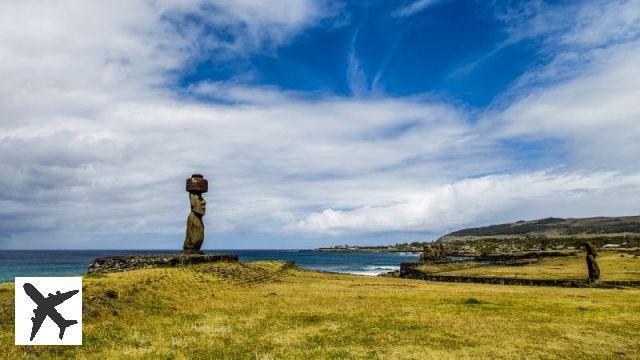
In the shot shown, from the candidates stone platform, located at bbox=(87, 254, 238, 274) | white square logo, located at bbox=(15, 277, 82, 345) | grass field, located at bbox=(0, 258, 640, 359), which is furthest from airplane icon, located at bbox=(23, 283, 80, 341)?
stone platform, located at bbox=(87, 254, 238, 274)

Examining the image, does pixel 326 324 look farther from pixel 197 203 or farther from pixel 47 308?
pixel 197 203

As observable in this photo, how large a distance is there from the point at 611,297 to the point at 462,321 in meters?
13.5

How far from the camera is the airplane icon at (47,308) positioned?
445 inches

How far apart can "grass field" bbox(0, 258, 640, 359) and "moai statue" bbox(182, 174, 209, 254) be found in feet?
37.7

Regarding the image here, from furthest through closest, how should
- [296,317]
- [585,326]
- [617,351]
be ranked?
[296,317] < [585,326] < [617,351]

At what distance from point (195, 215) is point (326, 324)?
24287mm

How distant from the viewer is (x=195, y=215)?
1548 inches

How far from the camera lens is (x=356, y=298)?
2555 centimetres

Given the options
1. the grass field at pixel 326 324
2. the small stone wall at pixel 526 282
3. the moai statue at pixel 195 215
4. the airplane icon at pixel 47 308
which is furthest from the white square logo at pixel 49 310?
the small stone wall at pixel 526 282

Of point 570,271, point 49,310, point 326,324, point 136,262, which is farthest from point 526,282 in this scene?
point 49,310

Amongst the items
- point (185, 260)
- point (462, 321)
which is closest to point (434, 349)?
point (462, 321)

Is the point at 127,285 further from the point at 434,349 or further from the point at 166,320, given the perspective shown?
the point at 434,349

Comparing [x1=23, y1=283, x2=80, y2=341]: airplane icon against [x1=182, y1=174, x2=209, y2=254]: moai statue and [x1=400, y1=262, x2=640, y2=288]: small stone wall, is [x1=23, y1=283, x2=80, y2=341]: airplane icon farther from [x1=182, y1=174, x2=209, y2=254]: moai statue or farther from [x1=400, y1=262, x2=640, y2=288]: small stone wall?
[x1=400, y1=262, x2=640, y2=288]: small stone wall

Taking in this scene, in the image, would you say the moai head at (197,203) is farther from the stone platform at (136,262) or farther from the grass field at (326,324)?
the grass field at (326,324)
